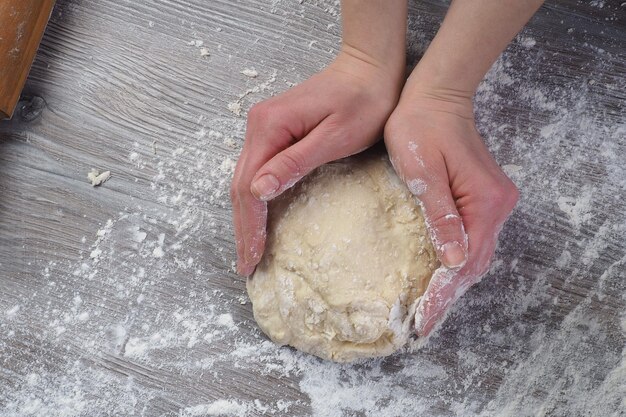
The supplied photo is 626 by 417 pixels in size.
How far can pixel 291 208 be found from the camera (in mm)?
A: 1135

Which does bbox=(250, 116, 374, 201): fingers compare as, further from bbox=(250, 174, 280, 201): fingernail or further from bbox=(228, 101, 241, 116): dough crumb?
bbox=(228, 101, 241, 116): dough crumb

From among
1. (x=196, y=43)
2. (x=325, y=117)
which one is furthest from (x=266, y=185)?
(x=196, y=43)

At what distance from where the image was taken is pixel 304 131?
1.12m

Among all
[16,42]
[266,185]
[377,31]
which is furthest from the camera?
[16,42]

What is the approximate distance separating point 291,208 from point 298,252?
91 mm

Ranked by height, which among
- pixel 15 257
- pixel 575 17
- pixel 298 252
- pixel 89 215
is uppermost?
pixel 575 17

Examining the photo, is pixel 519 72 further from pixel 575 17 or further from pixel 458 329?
pixel 458 329

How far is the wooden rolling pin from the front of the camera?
124 centimetres

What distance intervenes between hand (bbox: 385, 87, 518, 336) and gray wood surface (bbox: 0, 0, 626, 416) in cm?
18

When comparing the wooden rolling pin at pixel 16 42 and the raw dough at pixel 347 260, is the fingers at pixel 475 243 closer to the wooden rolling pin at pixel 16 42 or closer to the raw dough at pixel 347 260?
the raw dough at pixel 347 260

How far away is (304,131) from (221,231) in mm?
334

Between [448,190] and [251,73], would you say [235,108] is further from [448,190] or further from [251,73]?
[448,190]

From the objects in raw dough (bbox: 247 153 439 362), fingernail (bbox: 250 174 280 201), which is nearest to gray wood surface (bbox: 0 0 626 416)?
raw dough (bbox: 247 153 439 362)

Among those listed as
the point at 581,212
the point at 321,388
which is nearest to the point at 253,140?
the point at 321,388
